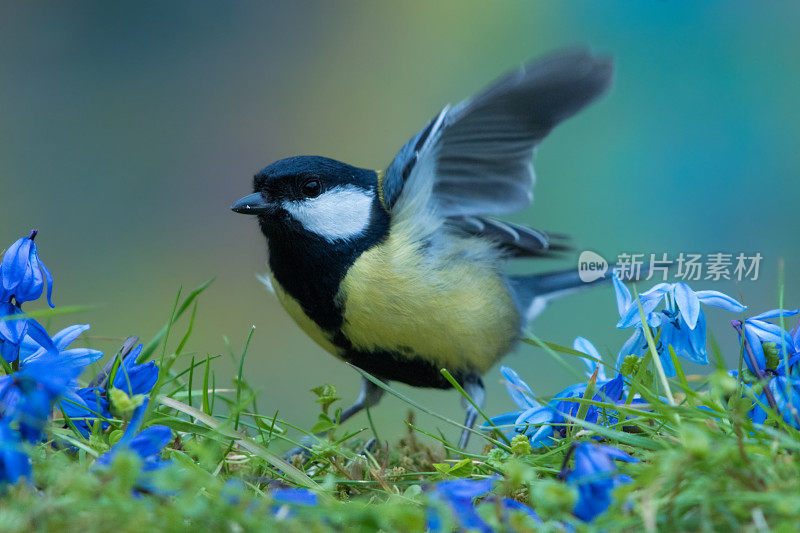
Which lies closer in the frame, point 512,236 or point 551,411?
point 551,411

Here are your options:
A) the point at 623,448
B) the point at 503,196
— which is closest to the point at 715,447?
the point at 623,448

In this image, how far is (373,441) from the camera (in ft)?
3.59

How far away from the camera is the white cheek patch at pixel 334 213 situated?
4.33ft

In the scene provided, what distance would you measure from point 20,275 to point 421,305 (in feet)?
2.16

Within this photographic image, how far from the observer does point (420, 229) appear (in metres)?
1.37

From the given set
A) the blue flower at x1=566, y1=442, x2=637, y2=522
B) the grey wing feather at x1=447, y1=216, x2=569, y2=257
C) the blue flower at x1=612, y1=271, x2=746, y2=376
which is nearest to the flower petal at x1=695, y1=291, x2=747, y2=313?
the blue flower at x1=612, y1=271, x2=746, y2=376

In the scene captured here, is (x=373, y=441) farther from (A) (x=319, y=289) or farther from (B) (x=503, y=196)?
(B) (x=503, y=196)

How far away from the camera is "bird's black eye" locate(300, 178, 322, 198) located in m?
1.33

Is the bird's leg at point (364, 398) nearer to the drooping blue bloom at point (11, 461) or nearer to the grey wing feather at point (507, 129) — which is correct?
the grey wing feather at point (507, 129)

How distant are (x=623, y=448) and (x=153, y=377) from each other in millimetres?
474

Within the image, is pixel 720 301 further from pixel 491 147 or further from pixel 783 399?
pixel 491 147

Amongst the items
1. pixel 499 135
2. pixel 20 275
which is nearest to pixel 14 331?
pixel 20 275

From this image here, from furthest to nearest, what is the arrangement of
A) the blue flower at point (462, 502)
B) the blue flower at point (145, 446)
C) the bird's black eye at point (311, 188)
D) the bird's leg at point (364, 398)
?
the bird's leg at point (364, 398) → the bird's black eye at point (311, 188) → the blue flower at point (145, 446) → the blue flower at point (462, 502)

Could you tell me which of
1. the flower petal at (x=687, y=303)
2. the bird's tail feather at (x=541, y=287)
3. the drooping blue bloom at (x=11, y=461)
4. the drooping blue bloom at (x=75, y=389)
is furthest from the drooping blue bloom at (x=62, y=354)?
the bird's tail feather at (x=541, y=287)
